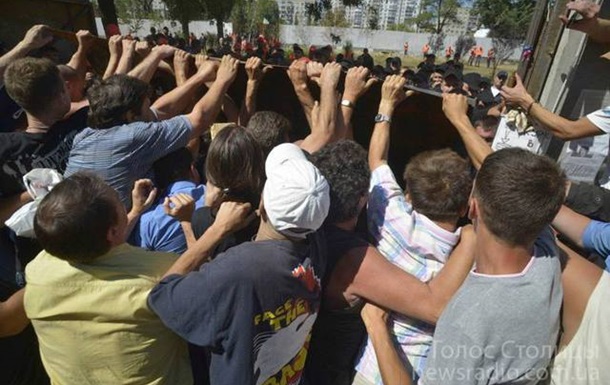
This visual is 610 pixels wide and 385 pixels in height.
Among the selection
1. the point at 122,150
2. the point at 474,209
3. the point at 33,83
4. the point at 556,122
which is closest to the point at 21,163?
the point at 33,83

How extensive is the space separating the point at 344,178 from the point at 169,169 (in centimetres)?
135

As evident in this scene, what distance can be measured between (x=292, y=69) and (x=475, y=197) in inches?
70.8

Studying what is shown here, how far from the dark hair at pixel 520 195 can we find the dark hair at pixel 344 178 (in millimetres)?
547

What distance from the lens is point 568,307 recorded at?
1412 millimetres

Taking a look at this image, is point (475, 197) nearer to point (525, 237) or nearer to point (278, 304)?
point (525, 237)

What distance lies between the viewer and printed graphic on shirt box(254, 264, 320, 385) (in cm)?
156

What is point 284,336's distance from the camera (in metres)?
1.67

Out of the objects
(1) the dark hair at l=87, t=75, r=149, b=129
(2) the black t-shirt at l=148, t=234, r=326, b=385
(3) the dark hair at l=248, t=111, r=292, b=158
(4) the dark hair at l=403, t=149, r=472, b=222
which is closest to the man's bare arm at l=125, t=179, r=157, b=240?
(1) the dark hair at l=87, t=75, r=149, b=129

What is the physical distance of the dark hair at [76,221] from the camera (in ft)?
4.90

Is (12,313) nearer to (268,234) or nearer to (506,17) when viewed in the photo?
(268,234)

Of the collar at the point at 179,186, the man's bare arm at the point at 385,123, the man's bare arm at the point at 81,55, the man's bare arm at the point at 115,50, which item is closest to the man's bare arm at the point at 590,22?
the man's bare arm at the point at 385,123

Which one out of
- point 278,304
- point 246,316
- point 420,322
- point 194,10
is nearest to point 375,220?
point 420,322

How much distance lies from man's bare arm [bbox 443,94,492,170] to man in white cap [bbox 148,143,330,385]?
105 cm

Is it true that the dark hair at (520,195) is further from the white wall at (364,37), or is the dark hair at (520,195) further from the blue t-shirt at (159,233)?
the white wall at (364,37)
